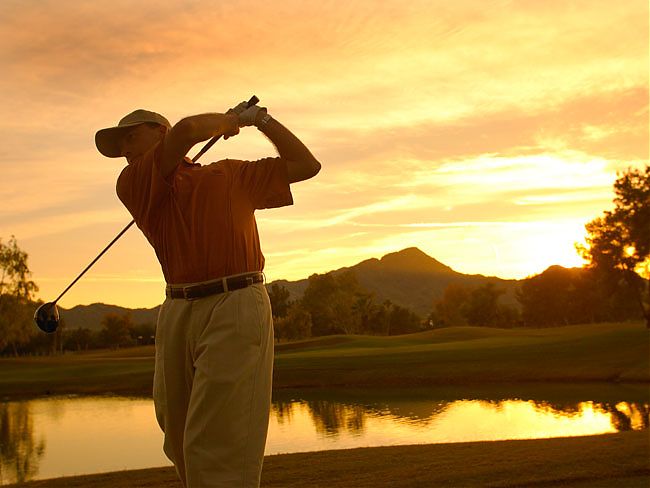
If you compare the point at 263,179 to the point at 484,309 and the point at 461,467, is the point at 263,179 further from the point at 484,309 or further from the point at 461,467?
the point at 484,309

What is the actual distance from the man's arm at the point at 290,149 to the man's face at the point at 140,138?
624mm

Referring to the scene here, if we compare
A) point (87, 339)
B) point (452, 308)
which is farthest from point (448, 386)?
point (452, 308)

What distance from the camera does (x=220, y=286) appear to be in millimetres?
3736

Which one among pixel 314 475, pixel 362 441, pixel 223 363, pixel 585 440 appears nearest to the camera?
pixel 223 363

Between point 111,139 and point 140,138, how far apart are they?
6.6 inches

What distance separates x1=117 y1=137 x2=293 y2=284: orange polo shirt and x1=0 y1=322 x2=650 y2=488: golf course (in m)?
6.10

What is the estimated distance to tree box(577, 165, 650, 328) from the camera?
147 feet

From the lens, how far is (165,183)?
3.78m

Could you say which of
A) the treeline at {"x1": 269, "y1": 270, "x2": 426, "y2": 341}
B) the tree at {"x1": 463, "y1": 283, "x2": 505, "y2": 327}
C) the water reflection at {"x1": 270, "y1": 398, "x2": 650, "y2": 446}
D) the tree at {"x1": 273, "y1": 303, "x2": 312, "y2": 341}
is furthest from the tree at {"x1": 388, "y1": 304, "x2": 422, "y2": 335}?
the water reflection at {"x1": 270, "y1": 398, "x2": 650, "y2": 446}

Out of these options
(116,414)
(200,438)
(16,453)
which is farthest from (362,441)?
(200,438)

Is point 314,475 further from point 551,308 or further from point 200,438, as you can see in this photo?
point 551,308

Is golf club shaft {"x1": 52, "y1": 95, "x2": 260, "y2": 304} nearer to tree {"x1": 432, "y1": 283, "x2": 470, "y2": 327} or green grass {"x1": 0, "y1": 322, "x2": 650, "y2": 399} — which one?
green grass {"x1": 0, "y1": 322, "x2": 650, "y2": 399}

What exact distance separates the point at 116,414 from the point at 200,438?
25.4 metres

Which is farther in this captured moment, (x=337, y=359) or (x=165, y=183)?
(x=337, y=359)
